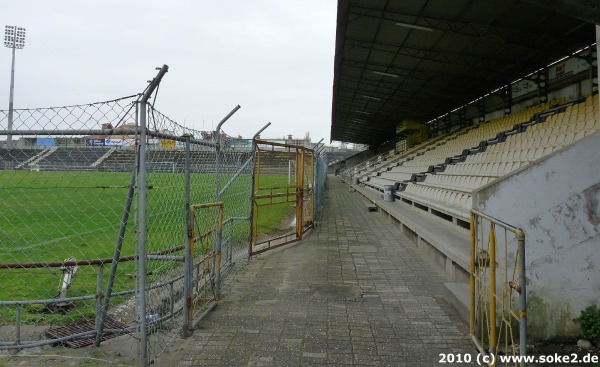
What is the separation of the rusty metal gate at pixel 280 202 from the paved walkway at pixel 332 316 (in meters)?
1.23

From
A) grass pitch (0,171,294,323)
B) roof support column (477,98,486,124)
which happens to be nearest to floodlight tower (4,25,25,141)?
grass pitch (0,171,294,323)

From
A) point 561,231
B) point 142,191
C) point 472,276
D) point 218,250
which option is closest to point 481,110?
point 561,231

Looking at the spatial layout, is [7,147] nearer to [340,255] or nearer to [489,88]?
[340,255]

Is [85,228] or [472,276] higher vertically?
[472,276]

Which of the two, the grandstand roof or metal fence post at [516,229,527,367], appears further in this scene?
the grandstand roof

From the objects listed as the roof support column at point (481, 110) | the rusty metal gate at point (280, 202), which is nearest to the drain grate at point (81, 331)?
the rusty metal gate at point (280, 202)

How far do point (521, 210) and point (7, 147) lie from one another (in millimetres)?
4628

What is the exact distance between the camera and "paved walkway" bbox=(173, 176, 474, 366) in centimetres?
380

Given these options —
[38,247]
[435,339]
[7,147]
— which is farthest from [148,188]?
[38,247]

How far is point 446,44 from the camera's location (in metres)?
13.6

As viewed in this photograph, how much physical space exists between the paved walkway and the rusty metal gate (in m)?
1.23

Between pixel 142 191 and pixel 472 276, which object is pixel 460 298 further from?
pixel 142 191

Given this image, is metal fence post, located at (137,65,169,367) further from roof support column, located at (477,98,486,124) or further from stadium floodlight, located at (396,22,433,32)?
roof support column, located at (477,98,486,124)

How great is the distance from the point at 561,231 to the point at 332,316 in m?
2.52
